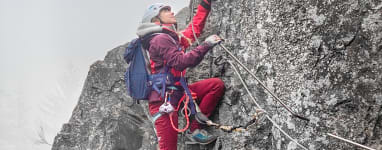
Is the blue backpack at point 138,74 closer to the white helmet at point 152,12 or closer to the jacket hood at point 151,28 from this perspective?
the jacket hood at point 151,28

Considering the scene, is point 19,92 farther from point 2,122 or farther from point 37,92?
point 2,122

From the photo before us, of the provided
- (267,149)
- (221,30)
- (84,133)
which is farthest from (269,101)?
(84,133)

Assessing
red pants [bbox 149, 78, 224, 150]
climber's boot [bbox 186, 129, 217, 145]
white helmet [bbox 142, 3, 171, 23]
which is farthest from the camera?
white helmet [bbox 142, 3, 171, 23]

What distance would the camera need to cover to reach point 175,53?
5.27 meters

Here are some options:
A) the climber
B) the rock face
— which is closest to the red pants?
the climber

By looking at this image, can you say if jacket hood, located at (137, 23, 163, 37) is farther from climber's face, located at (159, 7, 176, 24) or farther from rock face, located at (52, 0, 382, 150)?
rock face, located at (52, 0, 382, 150)

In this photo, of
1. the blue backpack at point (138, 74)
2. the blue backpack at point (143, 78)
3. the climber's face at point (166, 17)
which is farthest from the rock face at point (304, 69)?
the blue backpack at point (138, 74)

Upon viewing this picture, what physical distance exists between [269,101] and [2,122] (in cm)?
6436

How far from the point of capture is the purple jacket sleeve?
16.6 feet

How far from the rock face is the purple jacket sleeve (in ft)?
2.05

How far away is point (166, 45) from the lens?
5.38 m

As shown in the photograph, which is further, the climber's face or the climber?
the climber's face

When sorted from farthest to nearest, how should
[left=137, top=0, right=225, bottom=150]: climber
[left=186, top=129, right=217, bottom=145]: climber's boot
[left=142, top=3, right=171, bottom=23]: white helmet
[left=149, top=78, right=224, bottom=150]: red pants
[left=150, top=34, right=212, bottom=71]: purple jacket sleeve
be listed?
[left=142, top=3, right=171, bottom=23]: white helmet
[left=186, top=129, right=217, bottom=145]: climber's boot
[left=149, top=78, right=224, bottom=150]: red pants
[left=137, top=0, right=225, bottom=150]: climber
[left=150, top=34, right=212, bottom=71]: purple jacket sleeve

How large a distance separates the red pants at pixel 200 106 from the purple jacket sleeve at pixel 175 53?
0.61 metres
